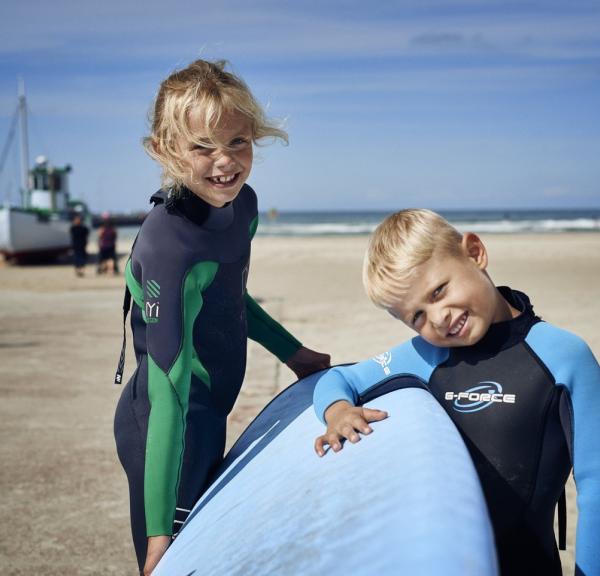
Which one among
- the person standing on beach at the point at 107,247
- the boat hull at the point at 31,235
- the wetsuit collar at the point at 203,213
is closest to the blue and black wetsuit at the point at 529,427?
the wetsuit collar at the point at 203,213

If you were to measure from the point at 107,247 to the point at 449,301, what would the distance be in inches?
620

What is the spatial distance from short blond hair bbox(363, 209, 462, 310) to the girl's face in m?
0.40

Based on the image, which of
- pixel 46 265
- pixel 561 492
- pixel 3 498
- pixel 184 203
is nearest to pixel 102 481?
pixel 3 498

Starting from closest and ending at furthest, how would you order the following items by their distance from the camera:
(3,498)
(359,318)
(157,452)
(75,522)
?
(157,452), (75,522), (3,498), (359,318)

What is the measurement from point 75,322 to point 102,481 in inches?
218

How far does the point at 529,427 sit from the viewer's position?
161cm

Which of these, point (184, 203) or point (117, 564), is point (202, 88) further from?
point (117, 564)

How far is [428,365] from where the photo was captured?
1.79 m

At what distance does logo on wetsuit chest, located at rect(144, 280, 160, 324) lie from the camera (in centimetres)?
169

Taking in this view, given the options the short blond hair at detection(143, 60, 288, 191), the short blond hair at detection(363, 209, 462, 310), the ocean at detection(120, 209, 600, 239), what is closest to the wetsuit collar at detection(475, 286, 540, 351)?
the short blond hair at detection(363, 209, 462, 310)

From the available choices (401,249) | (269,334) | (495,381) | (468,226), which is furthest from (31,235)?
(468,226)

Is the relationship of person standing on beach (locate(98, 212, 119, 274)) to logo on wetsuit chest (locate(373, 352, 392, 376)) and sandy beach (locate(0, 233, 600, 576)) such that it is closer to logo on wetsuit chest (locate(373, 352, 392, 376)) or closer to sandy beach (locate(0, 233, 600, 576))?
sandy beach (locate(0, 233, 600, 576))

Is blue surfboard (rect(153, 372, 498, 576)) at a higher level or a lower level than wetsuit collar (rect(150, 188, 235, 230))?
lower

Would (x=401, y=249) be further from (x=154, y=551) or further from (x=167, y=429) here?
(x=154, y=551)
